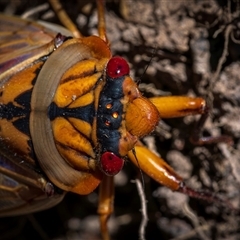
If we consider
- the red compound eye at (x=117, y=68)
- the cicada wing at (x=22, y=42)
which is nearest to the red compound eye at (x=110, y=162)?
the red compound eye at (x=117, y=68)

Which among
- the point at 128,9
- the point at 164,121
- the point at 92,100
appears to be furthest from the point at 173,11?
the point at 92,100

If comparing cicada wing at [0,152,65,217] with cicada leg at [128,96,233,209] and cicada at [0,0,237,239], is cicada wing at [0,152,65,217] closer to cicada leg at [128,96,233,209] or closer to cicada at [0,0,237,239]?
cicada at [0,0,237,239]

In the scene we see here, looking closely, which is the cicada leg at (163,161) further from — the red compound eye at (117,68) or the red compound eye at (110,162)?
the red compound eye at (117,68)

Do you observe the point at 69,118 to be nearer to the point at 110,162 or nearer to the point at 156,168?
the point at 110,162

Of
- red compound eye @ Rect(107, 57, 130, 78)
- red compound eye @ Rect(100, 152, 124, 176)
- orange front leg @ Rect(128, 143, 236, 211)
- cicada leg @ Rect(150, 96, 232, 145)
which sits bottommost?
orange front leg @ Rect(128, 143, 236, 211)

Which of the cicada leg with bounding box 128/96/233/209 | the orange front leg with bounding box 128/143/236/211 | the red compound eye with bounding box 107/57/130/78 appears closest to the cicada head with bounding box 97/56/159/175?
the red compound eye with bounding box 107/57/130/78

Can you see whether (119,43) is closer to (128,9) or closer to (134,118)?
(128,9)

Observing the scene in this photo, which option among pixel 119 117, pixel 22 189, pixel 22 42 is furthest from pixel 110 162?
pixel 22 42
